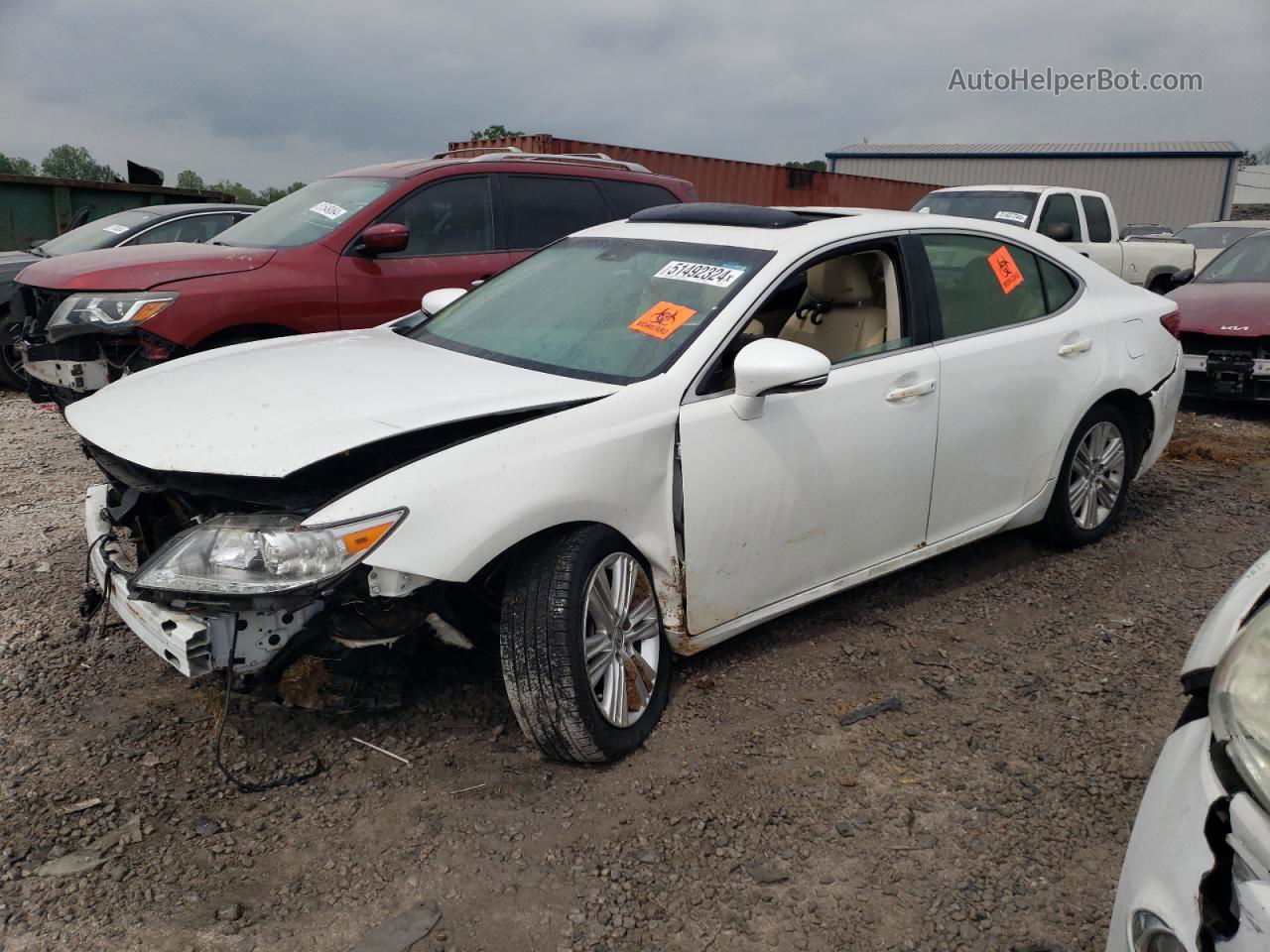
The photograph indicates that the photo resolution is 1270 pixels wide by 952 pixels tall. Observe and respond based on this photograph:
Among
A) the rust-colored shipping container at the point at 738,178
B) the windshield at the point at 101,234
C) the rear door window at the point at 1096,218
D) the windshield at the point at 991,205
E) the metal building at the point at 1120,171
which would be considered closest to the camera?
the windshield at the point at 101,234

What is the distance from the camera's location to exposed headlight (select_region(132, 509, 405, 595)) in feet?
7.98

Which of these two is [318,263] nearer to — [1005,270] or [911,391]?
[911,391]

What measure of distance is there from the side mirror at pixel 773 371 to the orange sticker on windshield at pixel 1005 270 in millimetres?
1508

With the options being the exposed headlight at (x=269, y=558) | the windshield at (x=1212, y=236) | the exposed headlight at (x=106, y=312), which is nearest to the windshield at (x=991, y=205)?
the windshield at (x=1212, y=236)

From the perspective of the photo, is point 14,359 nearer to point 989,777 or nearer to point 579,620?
point 579,620

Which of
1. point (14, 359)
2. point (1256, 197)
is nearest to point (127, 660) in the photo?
point (14, 359)

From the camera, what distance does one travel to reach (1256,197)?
40.0 meters

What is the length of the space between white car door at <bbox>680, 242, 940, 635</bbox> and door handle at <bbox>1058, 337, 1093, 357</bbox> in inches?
32.8

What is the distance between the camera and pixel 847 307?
397 cm

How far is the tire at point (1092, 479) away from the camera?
14.3ft

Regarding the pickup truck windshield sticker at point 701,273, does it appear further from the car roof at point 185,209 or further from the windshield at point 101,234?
the windshield at point 101,234

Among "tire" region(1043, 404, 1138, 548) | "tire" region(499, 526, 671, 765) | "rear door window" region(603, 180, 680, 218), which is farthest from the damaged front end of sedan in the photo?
"rear door window" region(603, 180, 680, 218)

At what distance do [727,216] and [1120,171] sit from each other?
129 ft

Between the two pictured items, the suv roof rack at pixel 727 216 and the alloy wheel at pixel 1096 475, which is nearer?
the suv roof rack at pixel 727 216
